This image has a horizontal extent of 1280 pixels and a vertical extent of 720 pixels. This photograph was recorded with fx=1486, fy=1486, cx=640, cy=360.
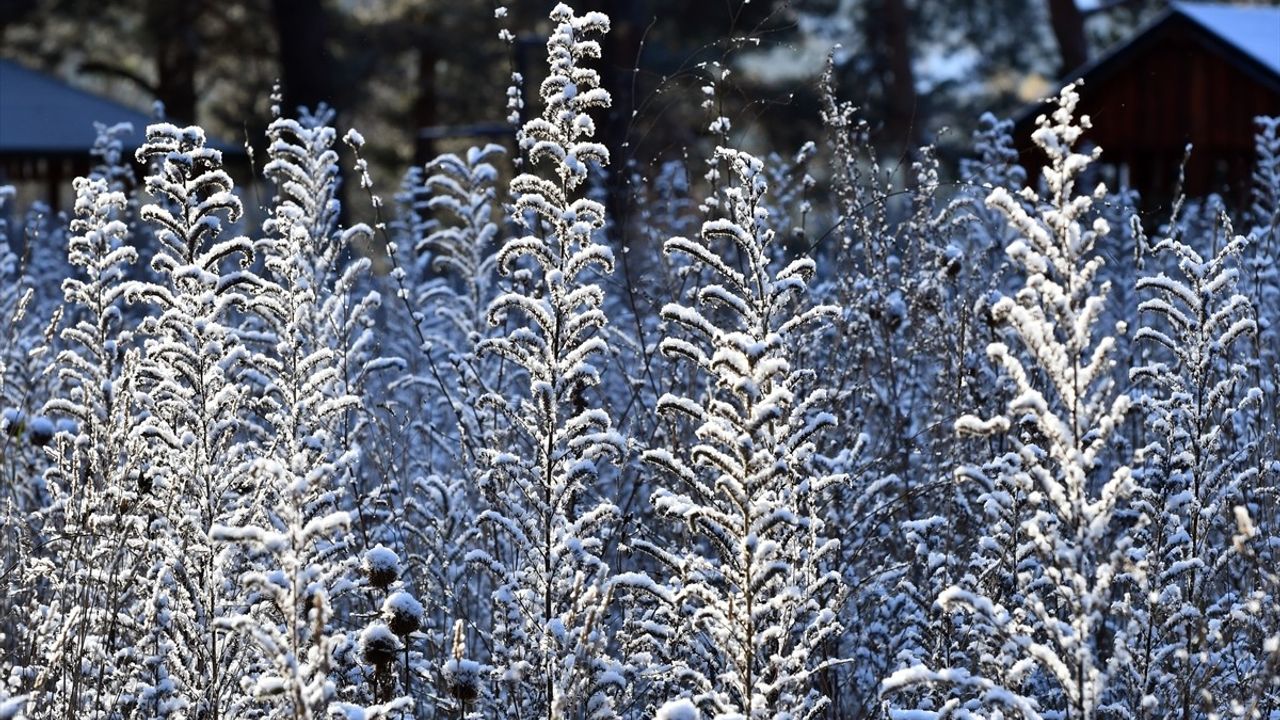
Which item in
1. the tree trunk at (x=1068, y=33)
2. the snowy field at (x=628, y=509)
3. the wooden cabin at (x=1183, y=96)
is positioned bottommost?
the snowy field at (x=628, y=509)

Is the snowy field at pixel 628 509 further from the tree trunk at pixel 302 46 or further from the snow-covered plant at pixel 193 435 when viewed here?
the tree trunk at pixel 302 46

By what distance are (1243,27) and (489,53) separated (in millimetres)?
13642

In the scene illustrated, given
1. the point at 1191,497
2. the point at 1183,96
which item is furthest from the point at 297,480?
the point at 1183,96

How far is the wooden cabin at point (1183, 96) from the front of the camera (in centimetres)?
1922

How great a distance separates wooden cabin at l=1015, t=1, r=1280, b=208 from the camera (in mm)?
19219

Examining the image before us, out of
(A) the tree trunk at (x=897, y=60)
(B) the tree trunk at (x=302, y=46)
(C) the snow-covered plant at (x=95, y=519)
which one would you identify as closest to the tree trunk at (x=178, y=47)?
(B) the tree trunk at (x=302, y=46)

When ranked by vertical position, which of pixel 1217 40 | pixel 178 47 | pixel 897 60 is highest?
pixel 178 47

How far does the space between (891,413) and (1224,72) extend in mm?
15046

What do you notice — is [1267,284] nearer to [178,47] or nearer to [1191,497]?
[1191,497]

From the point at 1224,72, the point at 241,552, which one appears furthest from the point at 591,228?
the point at 1224,72

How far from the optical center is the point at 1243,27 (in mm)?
19703

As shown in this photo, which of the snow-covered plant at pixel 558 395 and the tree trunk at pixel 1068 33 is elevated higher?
the tree trunk at pixel 1068 33

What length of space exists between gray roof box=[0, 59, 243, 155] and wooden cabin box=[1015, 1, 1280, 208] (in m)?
12.3

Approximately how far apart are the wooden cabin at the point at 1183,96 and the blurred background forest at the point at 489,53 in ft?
14.2
